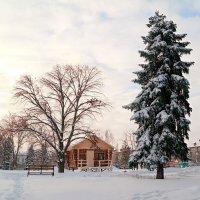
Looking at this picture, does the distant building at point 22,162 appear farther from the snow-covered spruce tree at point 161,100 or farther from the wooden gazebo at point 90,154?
the snow-covered spruce tree at point 161,100

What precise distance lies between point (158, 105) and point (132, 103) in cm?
217

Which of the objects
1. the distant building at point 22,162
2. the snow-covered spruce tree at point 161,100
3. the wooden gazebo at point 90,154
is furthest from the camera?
the distant building at point 22,162

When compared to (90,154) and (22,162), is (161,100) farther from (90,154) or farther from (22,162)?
(22,162)

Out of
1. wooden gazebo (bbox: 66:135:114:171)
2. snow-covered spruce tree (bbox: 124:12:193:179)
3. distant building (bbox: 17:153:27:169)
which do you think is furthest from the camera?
distant building (bbox: 17:153:27:169)

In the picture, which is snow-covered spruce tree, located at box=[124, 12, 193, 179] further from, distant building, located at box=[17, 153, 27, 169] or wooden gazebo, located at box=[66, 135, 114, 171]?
distant building, located at box=[17, 153, 27, 169]

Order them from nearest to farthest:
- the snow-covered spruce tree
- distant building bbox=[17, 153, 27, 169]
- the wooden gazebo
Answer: the snow-covered spruce tree → the wooden gazebo → distant building bbox=[17, 153, 27, 169]

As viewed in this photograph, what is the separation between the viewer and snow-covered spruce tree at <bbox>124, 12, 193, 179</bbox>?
2605cm

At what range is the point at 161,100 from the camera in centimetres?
2680

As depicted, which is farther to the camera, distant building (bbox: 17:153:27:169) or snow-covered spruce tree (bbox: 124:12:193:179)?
distant building (bbox: 17:153:27:169)

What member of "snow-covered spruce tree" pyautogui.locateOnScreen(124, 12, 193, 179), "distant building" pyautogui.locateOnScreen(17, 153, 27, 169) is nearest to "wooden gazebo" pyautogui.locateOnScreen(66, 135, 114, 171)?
"snow-covered spruce tree" pyautogui.locateOnScreen(124, 12, 193, 179)

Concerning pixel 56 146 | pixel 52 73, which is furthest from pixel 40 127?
pixel 52 73

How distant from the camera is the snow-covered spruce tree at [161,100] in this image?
26.0 m

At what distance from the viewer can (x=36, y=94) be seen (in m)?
37.5

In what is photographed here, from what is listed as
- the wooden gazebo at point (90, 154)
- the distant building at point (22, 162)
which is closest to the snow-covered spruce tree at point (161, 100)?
the wooden gazebo at point (90, 154)
